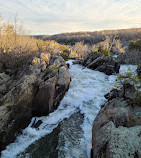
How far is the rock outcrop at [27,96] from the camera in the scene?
145 inches

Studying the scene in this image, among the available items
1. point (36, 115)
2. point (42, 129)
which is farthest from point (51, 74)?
point (42, 129)

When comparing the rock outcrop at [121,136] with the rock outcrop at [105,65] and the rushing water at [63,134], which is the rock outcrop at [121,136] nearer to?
the rushing water at [63,134]

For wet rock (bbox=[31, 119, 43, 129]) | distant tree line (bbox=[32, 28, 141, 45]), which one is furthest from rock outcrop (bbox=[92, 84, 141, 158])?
distant tree line (bbox=[32, 28, 141, 45])

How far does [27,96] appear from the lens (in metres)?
4.64

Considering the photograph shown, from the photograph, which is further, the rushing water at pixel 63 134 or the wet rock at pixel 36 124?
the wet rock at pixel 36 124

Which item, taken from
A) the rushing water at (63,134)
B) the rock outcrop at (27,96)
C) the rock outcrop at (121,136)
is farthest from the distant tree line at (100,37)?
the rock outcrop at (121,136)

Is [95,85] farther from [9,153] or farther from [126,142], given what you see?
[9,153]

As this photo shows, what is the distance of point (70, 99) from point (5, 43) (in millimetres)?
6092

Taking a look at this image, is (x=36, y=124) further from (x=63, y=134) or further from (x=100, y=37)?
(x=100, y=37)

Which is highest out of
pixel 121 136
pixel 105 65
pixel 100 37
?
pixel 100 37

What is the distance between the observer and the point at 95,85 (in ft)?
27.6

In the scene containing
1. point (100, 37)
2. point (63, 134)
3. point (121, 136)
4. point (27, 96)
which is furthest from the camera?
point (100, 37)

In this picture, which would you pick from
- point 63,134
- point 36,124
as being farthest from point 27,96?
point 63,134

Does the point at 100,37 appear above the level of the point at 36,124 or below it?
above
